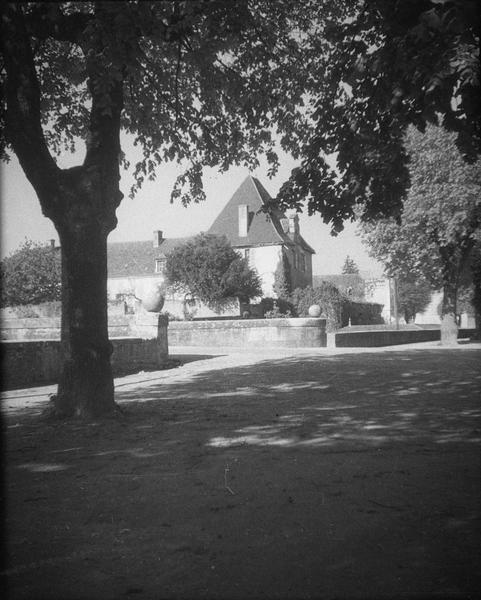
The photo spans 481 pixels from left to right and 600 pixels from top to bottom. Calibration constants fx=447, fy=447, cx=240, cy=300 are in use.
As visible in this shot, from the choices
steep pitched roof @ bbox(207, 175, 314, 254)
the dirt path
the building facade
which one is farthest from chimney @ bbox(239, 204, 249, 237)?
the dirt path

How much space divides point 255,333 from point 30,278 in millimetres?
30532

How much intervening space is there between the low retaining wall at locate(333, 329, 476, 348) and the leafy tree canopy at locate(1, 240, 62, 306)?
31.1 meters

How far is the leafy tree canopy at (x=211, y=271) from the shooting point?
122 ft

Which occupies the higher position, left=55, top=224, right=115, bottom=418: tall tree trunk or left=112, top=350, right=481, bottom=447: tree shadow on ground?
left=55, top=224, right=115, bottom=418: tall tree trunk

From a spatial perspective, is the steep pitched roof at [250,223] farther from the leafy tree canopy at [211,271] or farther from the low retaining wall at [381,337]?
the low retaining wall at [381,337]

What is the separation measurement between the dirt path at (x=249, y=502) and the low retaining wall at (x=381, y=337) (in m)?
16.1

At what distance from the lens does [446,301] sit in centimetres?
2414

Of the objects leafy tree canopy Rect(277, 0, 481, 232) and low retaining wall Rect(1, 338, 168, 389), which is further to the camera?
low retaining wall Rect(1, 338, 168, 389)

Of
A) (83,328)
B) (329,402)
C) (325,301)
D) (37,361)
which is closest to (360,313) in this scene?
(325,301)

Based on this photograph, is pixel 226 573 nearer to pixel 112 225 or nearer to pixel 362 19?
pixel 112 225

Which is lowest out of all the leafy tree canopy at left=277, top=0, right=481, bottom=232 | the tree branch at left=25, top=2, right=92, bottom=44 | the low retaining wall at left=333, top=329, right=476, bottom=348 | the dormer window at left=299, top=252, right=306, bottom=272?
the low retaining wall at left=333, top=329, right=476, bottom=348

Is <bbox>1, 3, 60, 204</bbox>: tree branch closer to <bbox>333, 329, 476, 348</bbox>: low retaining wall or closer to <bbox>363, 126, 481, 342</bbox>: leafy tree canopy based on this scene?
<bbox>363, 126, 481, 342</bbox>: leafy tree canopy

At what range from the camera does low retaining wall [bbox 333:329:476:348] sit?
23336 mm

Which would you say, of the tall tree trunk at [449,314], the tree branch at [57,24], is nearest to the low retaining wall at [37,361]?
the tree branch at [57,24]
